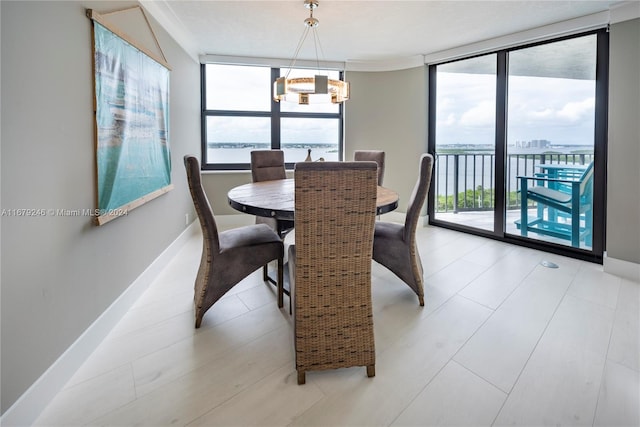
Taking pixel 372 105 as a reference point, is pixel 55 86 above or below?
below

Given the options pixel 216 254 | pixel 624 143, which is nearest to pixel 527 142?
pixel 624 143

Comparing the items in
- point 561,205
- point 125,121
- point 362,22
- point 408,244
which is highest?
point 362,22

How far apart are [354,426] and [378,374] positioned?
34 centimetres

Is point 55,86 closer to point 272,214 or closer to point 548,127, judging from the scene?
point 272,214

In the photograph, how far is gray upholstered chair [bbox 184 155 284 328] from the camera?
1952mm

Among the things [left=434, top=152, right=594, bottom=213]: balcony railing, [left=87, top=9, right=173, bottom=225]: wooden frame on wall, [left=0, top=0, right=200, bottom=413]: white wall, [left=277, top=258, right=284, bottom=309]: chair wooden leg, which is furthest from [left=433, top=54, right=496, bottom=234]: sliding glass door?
[left=0, top=0, right=200, bottom=413]: white wall

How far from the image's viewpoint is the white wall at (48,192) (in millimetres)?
1237

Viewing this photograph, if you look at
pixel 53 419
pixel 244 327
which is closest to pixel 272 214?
pixel 244 327

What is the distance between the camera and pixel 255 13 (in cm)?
313

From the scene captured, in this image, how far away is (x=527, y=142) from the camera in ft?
12.4

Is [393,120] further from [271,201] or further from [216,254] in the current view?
[216,254]

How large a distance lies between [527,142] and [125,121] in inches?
157

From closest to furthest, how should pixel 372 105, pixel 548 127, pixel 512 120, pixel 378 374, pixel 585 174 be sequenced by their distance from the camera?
pixel 378 374 < pixel 585 174 < pixel 548 127 < pixel 512 120 < pixel 372 105

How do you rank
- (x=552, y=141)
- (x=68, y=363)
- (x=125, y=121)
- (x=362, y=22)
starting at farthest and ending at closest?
(x=552, y=141) < (x=362, y=22) < (x=125, y=121) < (x=68, y=363)
